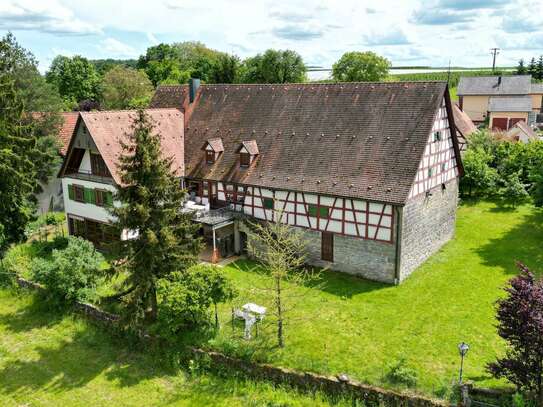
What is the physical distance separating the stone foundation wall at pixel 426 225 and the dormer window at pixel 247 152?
32.4 feet

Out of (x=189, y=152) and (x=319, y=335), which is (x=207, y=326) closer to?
(x=319, y=335)

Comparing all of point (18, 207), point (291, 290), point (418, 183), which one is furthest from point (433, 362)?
point (18, 207)

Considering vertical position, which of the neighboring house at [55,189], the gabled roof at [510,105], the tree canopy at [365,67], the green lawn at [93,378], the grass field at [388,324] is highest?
the tree canopy at [365,67]

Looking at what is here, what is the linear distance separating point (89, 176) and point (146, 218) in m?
12.8

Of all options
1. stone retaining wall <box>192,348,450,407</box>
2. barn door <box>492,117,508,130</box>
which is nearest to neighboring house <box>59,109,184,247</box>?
stone retaining wall <box>192,348,450,407</box>

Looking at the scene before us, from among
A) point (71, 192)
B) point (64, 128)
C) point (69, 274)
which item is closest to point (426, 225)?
point (69, 274)

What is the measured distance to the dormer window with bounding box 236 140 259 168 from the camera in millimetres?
29531

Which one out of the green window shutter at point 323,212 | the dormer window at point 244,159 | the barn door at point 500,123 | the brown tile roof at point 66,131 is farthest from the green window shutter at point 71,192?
the barn door at point 500,123

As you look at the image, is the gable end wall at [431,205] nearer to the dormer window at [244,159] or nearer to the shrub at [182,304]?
the dormer window at [244,159]

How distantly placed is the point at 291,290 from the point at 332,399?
804cm

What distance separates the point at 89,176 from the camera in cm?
3095

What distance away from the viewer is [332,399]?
16.9 m

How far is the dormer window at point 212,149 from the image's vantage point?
31109 mm

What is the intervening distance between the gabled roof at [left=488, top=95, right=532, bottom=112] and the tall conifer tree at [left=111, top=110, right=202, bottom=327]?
59329 millimetres
